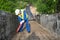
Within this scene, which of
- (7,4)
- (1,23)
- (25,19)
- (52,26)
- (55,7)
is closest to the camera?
(1,23)

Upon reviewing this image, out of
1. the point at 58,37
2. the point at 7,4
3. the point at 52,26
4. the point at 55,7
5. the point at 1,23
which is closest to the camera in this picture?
the point at 1,23

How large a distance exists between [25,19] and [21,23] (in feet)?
1.79

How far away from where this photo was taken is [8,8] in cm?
1720

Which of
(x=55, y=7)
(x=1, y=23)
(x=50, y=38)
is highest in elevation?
(x=1, y=23)

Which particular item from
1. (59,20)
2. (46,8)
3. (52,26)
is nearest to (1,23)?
(59,20)

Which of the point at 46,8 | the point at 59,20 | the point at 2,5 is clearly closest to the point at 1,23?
the point at 59,20

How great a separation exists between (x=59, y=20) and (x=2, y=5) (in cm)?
678

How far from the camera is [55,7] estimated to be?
16359 mm

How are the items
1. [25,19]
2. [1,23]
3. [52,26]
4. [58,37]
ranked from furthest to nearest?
[25,19] < [52,26] < [58,37] < [1,23]

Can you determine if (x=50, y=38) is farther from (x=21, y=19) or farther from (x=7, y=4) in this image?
(x=7, y=4)

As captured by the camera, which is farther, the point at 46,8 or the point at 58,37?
the point at 46,8

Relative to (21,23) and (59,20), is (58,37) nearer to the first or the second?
(59,20)

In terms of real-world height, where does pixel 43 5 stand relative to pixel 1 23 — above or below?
below

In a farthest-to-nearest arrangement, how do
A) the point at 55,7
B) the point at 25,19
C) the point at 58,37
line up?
the point at 55,7 < the point at 25,19 < the point at 58,37
